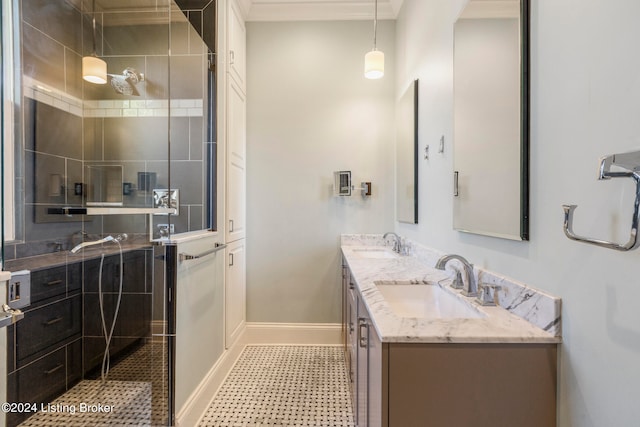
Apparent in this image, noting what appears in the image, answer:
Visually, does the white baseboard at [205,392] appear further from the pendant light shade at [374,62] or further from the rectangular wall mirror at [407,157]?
the pendant light shade at [374,62]

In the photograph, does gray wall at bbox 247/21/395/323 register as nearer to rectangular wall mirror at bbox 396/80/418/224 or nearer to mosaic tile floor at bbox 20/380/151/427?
rectangular wall mirror at bbox 396/80/418/224

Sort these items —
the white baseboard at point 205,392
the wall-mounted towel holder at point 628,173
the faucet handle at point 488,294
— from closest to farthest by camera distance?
the wall-mounted towel holder at point 628,173 < the faucet handle at point 488,294 < the white baseboard at point 205,392

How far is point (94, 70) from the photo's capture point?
1687mm

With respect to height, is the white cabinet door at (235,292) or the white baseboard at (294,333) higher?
the white cabinet door at (235,292)

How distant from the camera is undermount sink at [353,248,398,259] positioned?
92.9 inches

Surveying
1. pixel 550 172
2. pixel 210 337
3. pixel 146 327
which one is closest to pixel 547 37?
pixel 550 172

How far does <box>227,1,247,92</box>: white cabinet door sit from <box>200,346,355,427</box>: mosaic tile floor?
235cm

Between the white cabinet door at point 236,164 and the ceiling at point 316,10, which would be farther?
the ceiling at point 316,10

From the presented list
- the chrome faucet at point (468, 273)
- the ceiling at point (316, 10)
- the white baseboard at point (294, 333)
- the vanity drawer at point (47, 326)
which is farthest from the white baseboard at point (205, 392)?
the ceiling at point (316, 10)

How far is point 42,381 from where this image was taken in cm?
139

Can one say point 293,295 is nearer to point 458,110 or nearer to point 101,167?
point 101,167

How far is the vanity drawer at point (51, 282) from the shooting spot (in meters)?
1.40

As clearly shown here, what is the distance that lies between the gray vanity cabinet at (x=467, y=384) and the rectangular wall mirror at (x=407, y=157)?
137cm

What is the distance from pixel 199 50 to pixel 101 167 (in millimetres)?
1097
